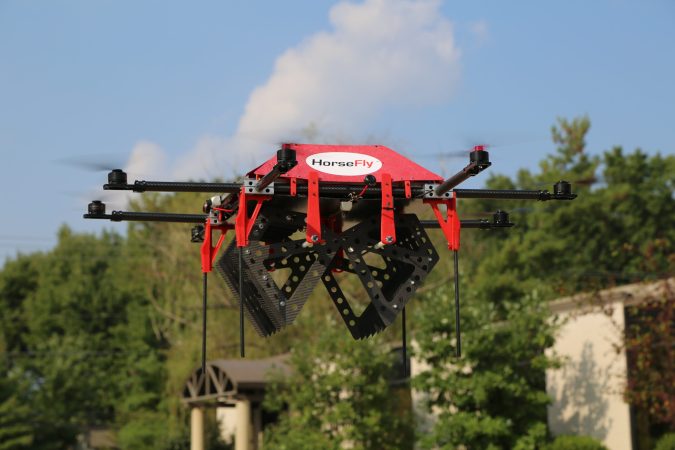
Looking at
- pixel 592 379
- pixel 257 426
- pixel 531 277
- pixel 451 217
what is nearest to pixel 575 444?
pixel 592 379

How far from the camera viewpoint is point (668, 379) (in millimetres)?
19938

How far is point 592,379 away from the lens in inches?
895

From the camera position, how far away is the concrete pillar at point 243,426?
25.0 metres

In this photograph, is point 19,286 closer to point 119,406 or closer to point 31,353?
point 31,353

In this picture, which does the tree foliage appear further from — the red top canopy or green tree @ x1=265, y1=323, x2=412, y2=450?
the red top canopy

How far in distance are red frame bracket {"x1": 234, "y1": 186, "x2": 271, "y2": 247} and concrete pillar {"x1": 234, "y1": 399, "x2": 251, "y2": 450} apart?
1837 centimetres

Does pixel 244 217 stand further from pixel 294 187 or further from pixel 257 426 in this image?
pixel 257 426

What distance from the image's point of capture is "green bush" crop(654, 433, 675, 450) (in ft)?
67.2

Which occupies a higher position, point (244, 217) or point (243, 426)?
point (244, 217)

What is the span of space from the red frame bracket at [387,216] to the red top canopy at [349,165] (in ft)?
0.27

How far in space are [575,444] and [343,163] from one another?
49.9 feet

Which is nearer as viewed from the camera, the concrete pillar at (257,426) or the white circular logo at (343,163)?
the white circular logo at (343,163)

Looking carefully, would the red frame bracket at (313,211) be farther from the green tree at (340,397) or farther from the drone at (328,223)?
the green tree at (340,397)

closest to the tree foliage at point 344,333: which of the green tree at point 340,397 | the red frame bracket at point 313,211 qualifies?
the green tree at point 340,397
